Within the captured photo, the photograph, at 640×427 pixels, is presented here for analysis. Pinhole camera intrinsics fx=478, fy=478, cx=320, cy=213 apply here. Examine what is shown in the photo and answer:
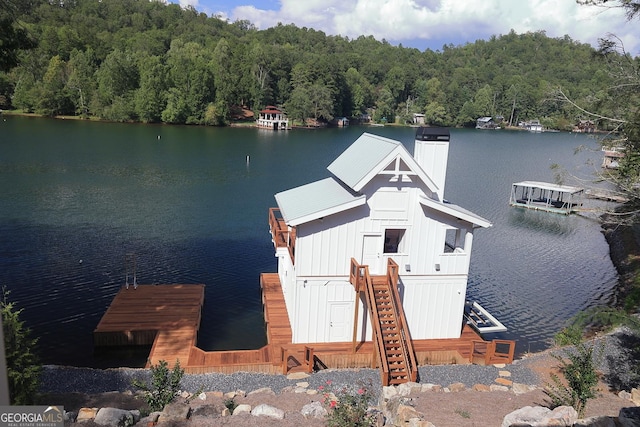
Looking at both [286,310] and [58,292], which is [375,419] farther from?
[58,292]

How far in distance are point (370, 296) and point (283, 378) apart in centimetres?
357

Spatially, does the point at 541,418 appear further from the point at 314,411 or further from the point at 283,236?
the point at 283,236

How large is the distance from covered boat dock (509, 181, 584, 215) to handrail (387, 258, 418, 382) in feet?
107

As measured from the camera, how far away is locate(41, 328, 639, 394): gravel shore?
13156 mm

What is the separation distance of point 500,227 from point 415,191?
23484 mm

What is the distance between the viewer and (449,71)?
154 m

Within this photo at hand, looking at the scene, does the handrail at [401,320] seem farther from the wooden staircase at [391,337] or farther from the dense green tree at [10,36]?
the dense green tree at [10,36]

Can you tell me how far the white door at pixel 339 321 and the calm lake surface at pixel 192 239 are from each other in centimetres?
359

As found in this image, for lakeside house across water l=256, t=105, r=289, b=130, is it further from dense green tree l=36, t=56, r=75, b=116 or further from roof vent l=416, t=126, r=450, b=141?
roof vent l=416, t=126, r=450, b=141

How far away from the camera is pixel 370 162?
15.8 m

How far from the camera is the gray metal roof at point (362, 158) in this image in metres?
15.3

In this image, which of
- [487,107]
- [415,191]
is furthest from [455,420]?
[487,107]

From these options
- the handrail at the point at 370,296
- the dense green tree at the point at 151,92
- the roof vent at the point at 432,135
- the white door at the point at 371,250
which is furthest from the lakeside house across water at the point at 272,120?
the handrail at the point at 370,296

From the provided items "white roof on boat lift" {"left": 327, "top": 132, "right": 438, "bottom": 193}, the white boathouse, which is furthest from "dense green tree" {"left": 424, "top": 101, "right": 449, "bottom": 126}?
the white boathouse
